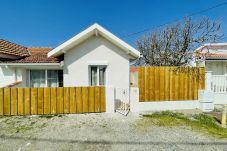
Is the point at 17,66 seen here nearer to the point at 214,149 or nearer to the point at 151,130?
the point at 151,130

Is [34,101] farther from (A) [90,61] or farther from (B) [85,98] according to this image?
(A) [90,61]

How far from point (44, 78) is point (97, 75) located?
3889 millimetres

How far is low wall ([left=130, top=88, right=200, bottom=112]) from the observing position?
10359 mm

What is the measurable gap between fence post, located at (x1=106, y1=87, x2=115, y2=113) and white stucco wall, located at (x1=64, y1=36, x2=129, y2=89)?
7.83ft

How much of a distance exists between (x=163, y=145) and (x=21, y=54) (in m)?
13.7

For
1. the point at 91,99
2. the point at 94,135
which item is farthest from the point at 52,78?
the point at 94,135

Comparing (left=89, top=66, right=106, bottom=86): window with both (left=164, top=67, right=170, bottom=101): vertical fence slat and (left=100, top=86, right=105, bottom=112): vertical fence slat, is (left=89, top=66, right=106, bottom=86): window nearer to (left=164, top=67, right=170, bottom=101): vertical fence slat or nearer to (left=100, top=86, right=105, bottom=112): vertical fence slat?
(left=100, top=86, right=105, bottom=112): vertical fence slat

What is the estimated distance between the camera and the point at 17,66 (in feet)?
39.7

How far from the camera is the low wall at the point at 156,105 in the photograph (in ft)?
34.0

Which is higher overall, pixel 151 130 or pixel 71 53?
pixel 71 53

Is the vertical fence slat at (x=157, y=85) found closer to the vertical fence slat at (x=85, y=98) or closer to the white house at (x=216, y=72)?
the white house at (x=216, y=72)

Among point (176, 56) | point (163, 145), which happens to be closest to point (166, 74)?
point (163, 145)

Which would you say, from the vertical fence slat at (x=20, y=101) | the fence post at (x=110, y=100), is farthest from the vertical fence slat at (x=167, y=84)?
the vertical fence slat at (x=20, y=101)

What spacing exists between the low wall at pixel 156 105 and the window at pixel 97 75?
276 centimetres
